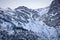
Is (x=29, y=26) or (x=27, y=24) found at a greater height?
(x=27, y=24)

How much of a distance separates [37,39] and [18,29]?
17.2 metres

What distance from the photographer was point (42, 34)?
104625 millimetres

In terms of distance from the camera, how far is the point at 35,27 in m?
112

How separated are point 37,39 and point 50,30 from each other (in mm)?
20394

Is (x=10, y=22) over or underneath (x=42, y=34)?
over

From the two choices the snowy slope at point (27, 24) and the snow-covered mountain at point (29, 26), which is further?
the snowy slope at point (27, 24)

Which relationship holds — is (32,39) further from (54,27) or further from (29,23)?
(29,23)

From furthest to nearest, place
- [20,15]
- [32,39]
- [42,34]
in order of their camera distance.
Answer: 1. [20,15]
2. [42,34]
3. [32,39]

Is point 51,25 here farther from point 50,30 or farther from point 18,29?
point 18,29

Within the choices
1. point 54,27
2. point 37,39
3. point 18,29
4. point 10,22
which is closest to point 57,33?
point 54,27

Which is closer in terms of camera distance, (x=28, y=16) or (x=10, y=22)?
(x=10, y=22)

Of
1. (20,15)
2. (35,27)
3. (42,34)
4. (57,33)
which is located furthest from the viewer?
(20,15)

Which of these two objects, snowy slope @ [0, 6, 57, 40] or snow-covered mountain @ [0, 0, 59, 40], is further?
snowy slope @ [0, 6, 57, 40]

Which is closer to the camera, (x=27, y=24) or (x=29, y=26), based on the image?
(x=29, y=26)
